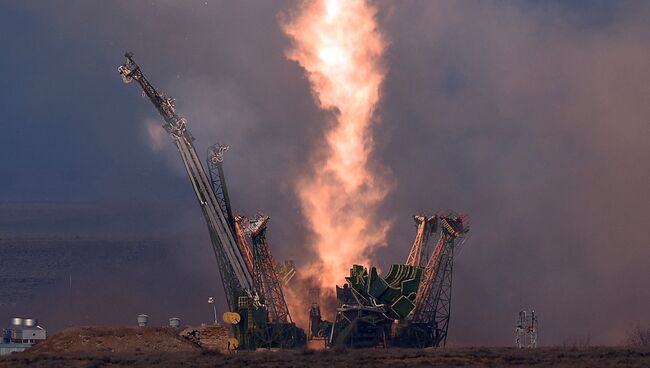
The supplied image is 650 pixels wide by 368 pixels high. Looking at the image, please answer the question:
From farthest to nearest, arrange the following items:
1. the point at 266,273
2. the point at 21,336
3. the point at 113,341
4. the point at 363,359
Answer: the point at 266,273 → the point at 21,336 → the point at 113,341 → the point at 363,359

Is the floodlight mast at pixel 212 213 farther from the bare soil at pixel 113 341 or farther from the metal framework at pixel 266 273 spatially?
the bare soil at pixel 113 341

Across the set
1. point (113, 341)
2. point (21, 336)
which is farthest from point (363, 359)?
point (21, 336)

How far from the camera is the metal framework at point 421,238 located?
176 metres

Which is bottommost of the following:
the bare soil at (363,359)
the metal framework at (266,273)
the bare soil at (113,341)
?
the bare soil at (363,359)

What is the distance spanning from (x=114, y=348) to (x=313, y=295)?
4360 centimetres

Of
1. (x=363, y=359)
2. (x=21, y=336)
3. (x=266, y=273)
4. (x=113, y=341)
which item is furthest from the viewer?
(x=266, y=273)

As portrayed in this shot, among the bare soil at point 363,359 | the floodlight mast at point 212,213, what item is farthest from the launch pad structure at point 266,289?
the bare soil at point 363,359

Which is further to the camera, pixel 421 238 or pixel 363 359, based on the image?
pixel 421 238

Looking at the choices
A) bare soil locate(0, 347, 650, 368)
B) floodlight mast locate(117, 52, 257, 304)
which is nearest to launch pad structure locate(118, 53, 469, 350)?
floodlight mast locate(117, 52, 257, 304)

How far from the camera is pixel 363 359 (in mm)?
118188

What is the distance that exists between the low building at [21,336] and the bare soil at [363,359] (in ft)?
70.5

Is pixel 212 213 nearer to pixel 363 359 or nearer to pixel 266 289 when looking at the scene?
pixel 266 289

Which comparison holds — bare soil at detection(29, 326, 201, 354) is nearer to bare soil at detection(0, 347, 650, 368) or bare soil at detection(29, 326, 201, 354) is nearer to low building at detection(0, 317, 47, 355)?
low building at detection(0, 317, 47, 355)

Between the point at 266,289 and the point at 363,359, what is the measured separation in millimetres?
53962
